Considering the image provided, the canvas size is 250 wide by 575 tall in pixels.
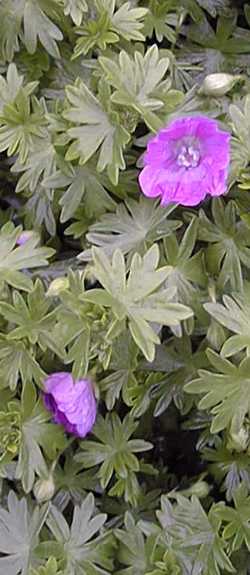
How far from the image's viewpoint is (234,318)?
4.57ft

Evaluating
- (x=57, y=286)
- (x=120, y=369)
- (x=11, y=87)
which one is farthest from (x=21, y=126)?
(x=120, y=369)

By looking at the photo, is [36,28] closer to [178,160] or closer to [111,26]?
[111,26]

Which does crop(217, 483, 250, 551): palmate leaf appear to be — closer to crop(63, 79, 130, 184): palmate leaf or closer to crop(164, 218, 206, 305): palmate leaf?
crop(164, 218, 206, 305): palmate leaf

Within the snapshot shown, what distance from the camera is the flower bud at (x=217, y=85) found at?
1.55 meters

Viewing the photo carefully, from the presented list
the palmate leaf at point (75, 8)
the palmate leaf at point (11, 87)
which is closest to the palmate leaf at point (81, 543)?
the palmate leaf at point (11, 87)

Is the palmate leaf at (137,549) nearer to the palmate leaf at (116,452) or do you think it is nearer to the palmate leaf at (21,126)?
the palmate leaf at (116,452)

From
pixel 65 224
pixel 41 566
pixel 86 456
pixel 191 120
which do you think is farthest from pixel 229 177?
pixel 41 566

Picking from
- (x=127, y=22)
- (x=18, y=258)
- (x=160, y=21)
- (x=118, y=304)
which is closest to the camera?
(x=118, y=304)

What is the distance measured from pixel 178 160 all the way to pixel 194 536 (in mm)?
547

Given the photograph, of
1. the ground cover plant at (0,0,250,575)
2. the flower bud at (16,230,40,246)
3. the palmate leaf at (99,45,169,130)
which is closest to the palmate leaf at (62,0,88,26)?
the ground cover plant at (0,0,250,575)

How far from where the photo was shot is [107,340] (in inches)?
53.6

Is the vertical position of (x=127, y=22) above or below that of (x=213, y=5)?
above

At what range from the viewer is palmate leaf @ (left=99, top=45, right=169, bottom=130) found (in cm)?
147

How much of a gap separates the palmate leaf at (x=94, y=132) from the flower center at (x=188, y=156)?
0.11 meters
